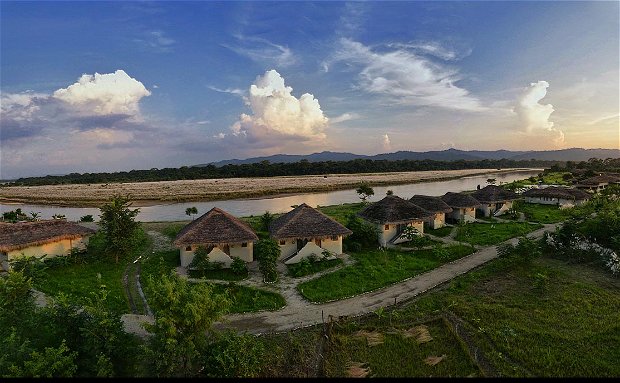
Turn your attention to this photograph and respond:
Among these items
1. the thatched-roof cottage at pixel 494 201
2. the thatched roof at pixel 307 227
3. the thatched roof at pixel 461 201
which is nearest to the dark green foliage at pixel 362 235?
the thatched roof at pixel 307 227

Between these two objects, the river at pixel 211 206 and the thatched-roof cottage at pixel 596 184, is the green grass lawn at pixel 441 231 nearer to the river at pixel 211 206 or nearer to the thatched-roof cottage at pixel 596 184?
the river at pixel 211 206

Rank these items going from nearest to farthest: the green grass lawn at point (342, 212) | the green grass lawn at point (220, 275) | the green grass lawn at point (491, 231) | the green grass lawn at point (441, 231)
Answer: the green grass lawn at point (220, 275)
the green grass lawn at point (491, 231)
the green grass lawn at point (441, 231)
the green grass lawn at point (342, 212)

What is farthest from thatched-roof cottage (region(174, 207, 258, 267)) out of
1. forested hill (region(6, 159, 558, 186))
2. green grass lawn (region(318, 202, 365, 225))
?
forested hill (region(6, 159, 558, 186))

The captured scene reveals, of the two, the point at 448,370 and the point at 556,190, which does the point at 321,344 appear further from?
the point at 556,190

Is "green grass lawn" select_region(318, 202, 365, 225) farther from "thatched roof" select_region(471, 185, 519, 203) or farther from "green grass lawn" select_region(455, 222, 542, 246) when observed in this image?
"thatched roof" select_region(471, 185, 519, 203)

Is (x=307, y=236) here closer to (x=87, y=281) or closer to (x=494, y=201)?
(x=87, y=281)

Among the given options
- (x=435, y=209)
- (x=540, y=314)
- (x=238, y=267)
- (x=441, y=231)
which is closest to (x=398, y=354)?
(x=540, y=314)

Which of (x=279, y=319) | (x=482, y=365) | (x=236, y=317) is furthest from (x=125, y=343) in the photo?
(x=482, y=365)
